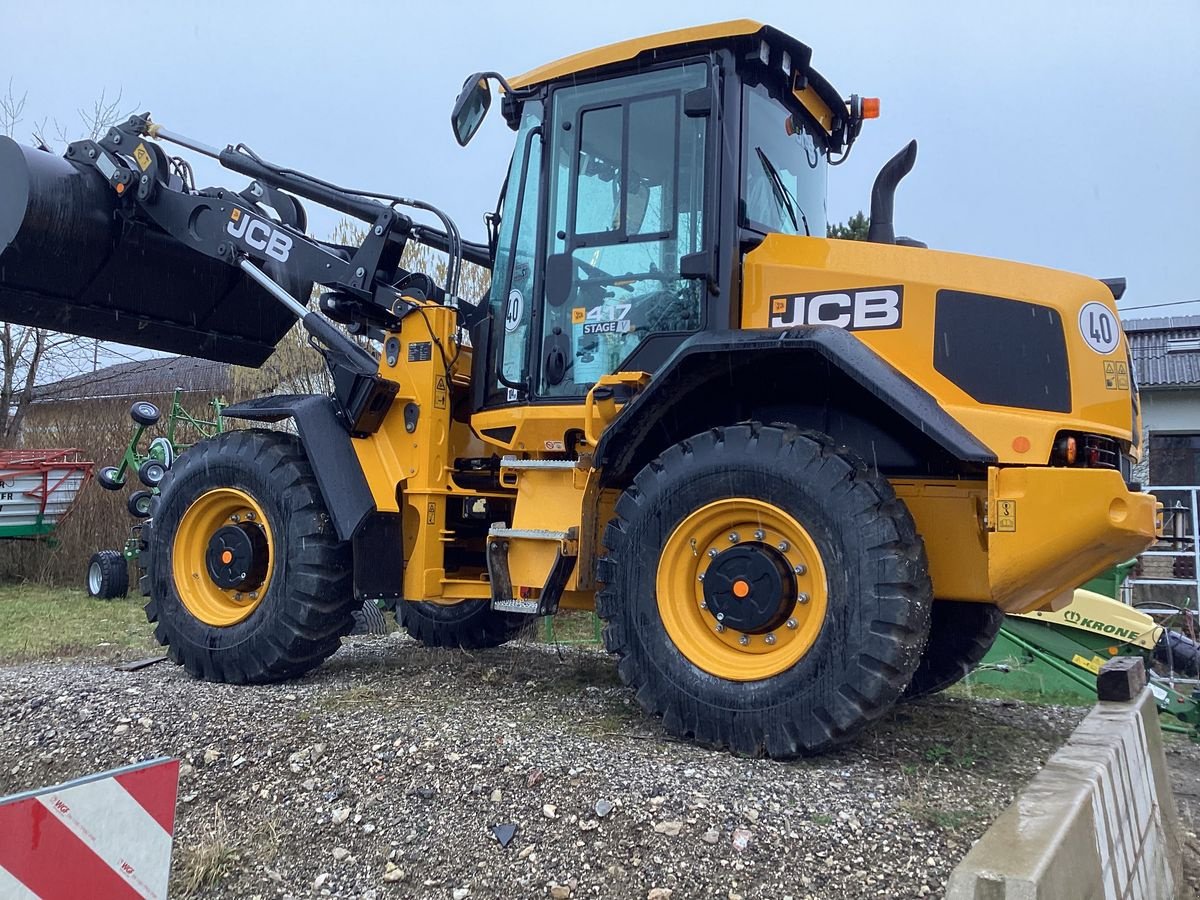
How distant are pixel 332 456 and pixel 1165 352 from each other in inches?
660

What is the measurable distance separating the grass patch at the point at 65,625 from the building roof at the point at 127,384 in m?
4.12

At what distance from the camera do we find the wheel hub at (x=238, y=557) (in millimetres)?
5289

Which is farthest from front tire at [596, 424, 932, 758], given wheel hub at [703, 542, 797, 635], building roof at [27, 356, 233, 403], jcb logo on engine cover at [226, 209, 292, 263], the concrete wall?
building roof at [27, 356, 233, 403]

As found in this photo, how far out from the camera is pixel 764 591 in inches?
151

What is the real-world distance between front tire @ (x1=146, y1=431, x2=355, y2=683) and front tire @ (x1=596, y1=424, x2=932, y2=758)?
5.44ft

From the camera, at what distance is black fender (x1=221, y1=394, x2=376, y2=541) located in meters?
5.06

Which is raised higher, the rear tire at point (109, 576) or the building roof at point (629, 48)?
the building roof at point (629, 48)

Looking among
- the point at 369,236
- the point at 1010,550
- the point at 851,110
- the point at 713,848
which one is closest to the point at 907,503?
the point at 1010,550

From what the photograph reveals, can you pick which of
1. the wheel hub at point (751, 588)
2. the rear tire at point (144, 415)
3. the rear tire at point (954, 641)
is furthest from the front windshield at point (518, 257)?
the rear tire at point (144, 415)

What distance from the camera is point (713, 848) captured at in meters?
2.94

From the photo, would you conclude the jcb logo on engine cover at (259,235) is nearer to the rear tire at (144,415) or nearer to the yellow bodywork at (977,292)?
the yellow bodywork at (977,292)

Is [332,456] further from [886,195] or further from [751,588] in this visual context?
[886,195]

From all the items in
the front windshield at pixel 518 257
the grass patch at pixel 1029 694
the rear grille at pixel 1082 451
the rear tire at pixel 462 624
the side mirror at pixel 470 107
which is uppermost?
the side mirror at pixel 470 107

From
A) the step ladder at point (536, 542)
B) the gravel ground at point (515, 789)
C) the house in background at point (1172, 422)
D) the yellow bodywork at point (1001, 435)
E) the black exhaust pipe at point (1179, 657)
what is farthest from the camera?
the house in background at point (1172, 422)
